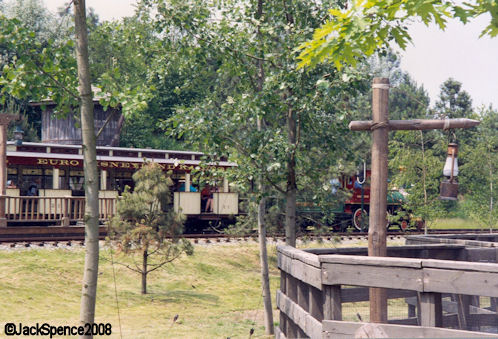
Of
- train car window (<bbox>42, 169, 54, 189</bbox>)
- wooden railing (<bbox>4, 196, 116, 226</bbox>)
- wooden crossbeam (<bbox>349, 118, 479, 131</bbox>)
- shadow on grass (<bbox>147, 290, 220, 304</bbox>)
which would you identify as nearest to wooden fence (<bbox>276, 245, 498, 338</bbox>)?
wooden crossbeam (<bbox>349, 118, 479, 131</bbox>)

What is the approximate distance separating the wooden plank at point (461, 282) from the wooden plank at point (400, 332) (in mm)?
299

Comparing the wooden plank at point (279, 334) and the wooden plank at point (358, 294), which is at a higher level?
the wooden plank at point (358, 294)

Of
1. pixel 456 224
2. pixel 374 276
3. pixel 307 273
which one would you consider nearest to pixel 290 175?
pixel 307 273

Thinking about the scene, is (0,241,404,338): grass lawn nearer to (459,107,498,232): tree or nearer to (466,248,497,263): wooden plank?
(466,248,497,263): wooden plank

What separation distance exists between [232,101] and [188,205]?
41.2 ft

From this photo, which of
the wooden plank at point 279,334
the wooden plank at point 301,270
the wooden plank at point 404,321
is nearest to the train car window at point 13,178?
the wooden plank at point 279,334

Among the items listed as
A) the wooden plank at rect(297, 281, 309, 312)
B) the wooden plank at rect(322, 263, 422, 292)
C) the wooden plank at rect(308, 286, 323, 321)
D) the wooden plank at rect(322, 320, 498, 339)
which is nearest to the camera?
the wooden plank at rect(322, 320, 498, 339)

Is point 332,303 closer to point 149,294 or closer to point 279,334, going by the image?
point 279,334

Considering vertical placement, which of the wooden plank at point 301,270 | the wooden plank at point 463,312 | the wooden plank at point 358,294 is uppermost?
the wooden plank at point 301,270

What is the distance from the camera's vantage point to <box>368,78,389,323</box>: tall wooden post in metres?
6.18

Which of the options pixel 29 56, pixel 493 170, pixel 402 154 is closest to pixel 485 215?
pixel 493 170

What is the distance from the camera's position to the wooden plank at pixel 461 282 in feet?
14.4

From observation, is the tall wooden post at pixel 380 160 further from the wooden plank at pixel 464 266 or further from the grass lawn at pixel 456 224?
the grass lawn at pixel 456 224

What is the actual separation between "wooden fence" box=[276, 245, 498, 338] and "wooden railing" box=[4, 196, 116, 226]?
14.3 meters
